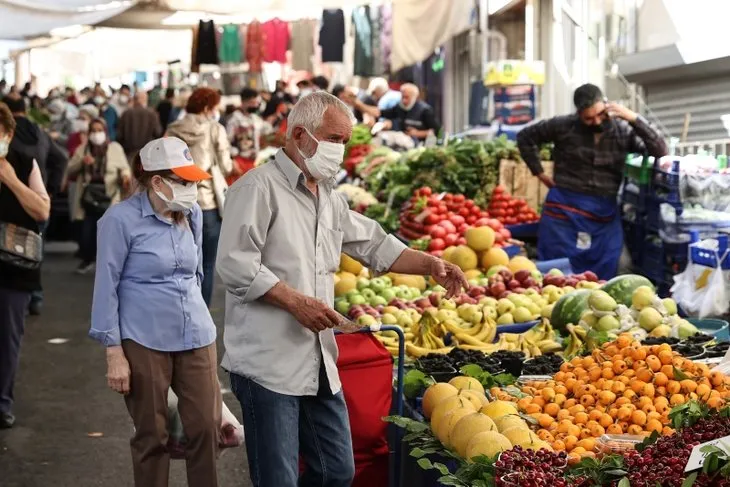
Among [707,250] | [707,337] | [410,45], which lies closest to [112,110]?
[410,45]

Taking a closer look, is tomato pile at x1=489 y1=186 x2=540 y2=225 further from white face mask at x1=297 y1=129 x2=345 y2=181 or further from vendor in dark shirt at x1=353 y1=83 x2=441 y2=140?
white face mask at x1=297 y1=129 x2=345 y2=181

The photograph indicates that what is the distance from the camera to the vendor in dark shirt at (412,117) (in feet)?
54.7

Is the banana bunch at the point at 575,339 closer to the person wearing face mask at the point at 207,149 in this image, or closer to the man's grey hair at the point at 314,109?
the man's grey hair at the point at 314,109

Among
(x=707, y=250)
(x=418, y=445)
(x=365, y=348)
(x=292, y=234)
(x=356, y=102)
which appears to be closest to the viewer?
(x=292, y=234)

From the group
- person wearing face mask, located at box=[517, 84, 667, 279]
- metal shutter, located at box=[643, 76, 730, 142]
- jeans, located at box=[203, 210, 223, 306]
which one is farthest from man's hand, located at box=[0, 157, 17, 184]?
metal shutter, located at box=[643, 76, 730, 142]

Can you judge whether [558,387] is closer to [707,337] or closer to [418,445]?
[418,445]

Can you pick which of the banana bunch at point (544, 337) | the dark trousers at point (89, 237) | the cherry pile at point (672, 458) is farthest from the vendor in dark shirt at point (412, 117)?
the cherry pile at point (672, 458)

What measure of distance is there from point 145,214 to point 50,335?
6.95 metres

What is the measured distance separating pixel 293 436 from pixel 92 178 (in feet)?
41.2

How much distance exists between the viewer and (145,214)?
5613 mm

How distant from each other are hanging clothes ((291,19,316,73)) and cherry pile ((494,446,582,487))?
17.0m

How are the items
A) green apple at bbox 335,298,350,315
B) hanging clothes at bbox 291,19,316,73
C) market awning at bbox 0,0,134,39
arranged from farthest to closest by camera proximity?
→ hanging clothes at bbox 291,19,316,73, market awning at bbox 0,0,134,39, green apple at bbox 335,298,350,315

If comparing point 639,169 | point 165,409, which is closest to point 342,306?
point 639,169

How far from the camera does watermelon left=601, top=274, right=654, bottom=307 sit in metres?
7.95
